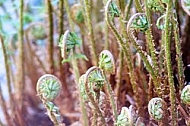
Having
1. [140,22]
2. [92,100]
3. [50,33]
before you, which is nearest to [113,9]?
[140,22]

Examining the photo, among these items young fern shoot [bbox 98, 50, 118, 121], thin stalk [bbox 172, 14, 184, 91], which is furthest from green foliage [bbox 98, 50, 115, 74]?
thin stalk [bbox 172, 14, 184, 91]

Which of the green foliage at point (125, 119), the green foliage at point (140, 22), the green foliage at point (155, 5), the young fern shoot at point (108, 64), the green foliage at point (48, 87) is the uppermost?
the green foliage at point (155, 5)

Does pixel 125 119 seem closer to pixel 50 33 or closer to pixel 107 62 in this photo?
pixel 107 62

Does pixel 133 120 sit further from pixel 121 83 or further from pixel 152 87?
pixel 121 83

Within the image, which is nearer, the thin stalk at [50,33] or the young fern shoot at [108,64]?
the young fern shoot at [108,64]

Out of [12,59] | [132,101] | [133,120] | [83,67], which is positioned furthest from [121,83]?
[12,59]

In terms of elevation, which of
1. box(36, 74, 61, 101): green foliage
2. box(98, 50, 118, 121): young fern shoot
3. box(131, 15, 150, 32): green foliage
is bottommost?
box(36, 74, 61, 101): green foliage

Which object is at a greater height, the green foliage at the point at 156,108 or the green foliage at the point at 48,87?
the green foliage at the point at 48,87

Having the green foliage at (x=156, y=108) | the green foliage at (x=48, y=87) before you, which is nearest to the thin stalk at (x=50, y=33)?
the green foliage at (x=48, y=87)

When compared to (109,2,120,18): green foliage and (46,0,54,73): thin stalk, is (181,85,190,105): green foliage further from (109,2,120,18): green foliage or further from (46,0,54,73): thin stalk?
(46,0,54,73): thin stalk

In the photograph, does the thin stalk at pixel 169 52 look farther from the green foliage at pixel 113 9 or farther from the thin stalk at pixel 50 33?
the thin stalk at pixel 50 33

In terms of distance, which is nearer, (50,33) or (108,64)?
(108,64)
